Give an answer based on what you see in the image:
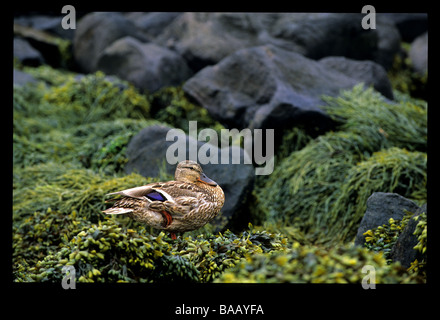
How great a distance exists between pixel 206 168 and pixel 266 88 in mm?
2220

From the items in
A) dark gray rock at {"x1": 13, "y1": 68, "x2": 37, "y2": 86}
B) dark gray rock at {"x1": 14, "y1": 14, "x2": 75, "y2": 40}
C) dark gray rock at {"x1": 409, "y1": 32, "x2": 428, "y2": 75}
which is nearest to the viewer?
dark gray rock at {"x1": 13, "y1": 68, "x2": 37, "y2": 86}

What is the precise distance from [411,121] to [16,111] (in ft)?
17.8

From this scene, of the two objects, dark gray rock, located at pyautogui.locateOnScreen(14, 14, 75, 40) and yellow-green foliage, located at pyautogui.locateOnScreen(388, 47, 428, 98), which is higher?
dark gray rock, located at pyautogui.locateOnScreen(14, 14, 75, 40)

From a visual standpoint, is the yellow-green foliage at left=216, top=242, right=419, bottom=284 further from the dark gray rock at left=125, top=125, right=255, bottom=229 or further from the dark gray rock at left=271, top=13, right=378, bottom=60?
the dark gray rock at left=271, top=13, right=378, bottom=60

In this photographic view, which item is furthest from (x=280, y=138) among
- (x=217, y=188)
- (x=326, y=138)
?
(x=217, y=188)

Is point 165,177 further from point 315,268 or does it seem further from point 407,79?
point 407,79

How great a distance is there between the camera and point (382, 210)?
11.3 ft

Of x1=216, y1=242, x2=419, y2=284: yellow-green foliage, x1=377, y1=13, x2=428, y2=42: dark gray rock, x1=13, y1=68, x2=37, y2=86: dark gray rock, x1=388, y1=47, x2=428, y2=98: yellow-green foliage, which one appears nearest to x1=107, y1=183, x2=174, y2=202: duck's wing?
x1=216, y1=242, x2=419, y2=284: yellow-green foliage

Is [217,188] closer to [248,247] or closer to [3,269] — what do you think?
[248,247]

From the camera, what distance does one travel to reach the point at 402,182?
471cm

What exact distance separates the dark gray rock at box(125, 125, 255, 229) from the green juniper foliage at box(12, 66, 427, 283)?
0.65ft

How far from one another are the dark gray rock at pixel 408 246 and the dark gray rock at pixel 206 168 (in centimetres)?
164

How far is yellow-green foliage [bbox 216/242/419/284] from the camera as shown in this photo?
6.86ft

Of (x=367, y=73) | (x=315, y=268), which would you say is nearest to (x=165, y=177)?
(x=315, y=268)
